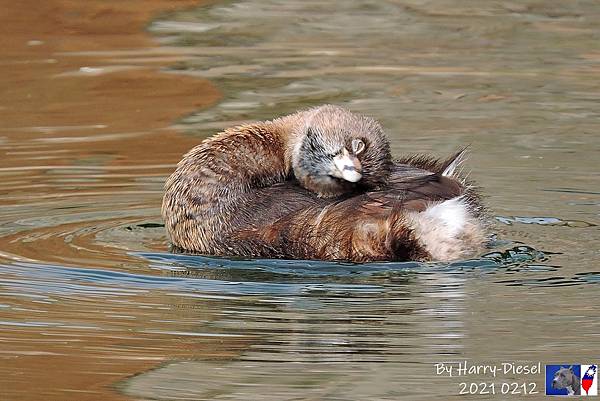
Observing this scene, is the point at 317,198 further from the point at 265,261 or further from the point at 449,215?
the point at 449,215

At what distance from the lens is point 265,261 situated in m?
6.69

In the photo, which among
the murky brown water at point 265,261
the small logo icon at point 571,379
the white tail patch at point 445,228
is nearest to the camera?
the small logo icon at point 571,379

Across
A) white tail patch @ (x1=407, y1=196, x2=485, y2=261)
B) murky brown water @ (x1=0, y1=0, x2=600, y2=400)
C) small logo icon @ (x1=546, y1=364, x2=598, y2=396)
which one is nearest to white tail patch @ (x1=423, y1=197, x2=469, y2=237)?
white tail patch @ (x1=407, y1=196, x2=485, y2=261)

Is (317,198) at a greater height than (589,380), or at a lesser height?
greater

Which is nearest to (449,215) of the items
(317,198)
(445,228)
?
(445,228)

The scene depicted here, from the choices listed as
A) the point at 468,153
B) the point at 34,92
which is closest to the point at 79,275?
the point at 468,153

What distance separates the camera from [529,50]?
1266 cm

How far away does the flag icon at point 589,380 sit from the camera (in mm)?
5102

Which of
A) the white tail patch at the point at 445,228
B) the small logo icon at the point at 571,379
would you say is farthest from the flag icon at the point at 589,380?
the white tail patch at the point at 445,228

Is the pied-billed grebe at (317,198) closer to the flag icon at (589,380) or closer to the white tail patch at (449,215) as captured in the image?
the white tail patch at (449,215)

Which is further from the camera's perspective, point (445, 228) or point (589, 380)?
point (445, 228)

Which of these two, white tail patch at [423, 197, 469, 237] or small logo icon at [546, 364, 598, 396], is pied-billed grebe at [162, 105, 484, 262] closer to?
white tail patch at [423, 197, 469, 237]

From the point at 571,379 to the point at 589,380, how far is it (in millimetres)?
79

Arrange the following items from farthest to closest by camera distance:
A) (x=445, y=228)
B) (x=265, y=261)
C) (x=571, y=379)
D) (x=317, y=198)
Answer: (x=317, y=198) → (x=265, y=261) → (x=445, y=228) → (x=571, y=379)
